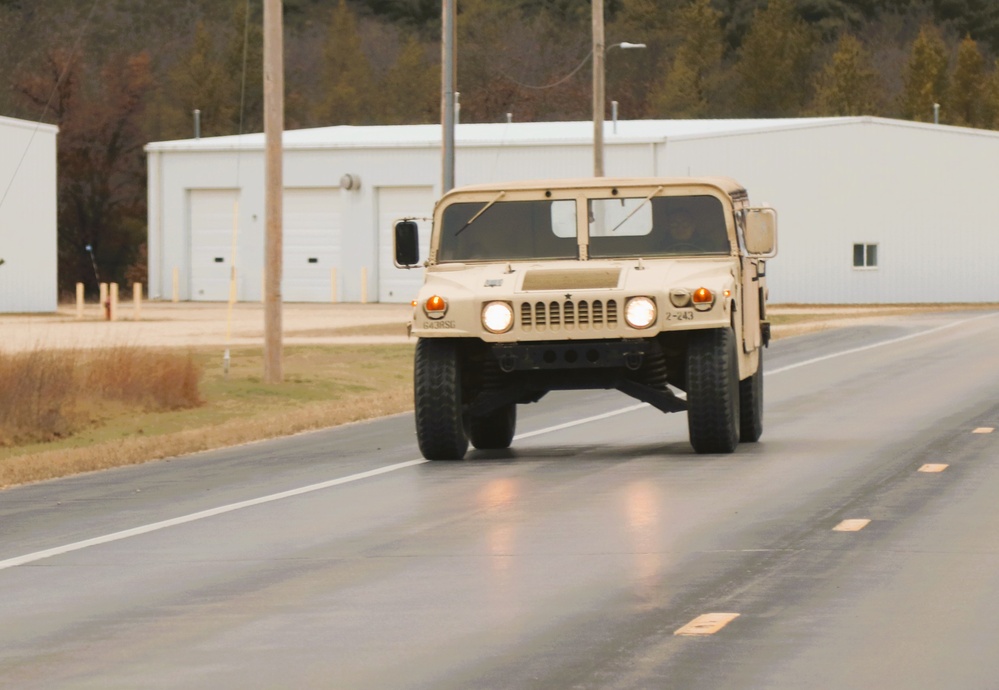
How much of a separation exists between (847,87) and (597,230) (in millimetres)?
79253

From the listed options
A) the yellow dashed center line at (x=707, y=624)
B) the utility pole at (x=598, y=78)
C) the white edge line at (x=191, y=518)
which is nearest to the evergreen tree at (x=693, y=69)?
the utility pole at (x=598, y=78)

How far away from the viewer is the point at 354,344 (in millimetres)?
40562

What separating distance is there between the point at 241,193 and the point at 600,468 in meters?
55.2

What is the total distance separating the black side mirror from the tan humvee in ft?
0.05

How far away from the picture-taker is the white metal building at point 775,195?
2586 inches

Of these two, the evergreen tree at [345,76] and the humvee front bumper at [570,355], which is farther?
the evergreen tree at [345,76]

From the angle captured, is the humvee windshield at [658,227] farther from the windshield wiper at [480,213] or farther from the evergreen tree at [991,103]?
the evergreen tree at [991,103]

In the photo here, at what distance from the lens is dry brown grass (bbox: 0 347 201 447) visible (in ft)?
74.9

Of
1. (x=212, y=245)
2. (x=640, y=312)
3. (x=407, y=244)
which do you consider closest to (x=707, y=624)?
(x=640, y=312)

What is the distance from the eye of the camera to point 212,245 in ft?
232

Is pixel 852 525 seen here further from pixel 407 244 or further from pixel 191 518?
pixel 407 244

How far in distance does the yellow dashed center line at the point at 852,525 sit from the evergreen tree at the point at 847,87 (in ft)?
275

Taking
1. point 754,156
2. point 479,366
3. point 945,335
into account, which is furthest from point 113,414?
point 754,156

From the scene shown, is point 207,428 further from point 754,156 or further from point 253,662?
point 754,156
